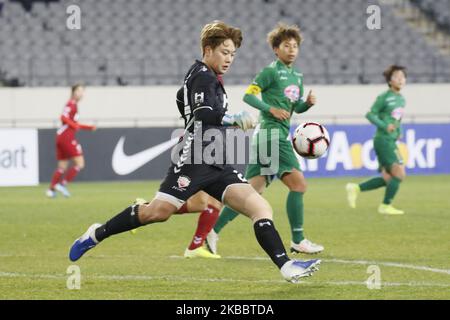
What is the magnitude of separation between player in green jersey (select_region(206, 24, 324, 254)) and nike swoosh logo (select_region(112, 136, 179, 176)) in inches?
450

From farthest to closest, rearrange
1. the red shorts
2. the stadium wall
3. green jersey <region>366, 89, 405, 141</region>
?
the stadium wall < the red shorts < green jersey <region>366, 89, 405, 141</region>

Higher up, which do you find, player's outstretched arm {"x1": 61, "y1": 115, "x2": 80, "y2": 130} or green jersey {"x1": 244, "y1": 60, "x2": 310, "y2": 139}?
green jersey {"x1": 244, "y1": 60, "x2": 310, "y2": 139}

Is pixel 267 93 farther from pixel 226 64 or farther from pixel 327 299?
pixel 327 299

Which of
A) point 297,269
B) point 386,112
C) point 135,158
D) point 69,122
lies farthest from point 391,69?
point 135,158

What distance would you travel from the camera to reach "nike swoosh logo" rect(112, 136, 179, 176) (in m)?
21.0

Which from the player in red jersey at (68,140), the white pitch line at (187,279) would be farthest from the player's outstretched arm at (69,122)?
the white pitch line at (187,279)

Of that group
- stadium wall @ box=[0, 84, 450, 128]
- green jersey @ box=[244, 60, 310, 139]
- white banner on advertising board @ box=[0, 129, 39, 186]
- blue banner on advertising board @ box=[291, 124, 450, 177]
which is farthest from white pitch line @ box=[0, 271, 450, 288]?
stadium wall @ box=[0, 84, 450, 128]

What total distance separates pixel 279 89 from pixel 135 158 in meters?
11.8

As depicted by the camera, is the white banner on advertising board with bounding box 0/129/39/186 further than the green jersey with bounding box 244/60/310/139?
Yes

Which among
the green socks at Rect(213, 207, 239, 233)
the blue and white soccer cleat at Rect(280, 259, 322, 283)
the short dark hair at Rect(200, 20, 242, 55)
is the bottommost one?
the green socks at Rect(213, 207, 239, 233)

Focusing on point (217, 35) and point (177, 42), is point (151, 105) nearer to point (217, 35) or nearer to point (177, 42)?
point (177, 42)

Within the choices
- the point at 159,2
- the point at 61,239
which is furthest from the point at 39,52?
the point at 61,239

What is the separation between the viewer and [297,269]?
6.75 m

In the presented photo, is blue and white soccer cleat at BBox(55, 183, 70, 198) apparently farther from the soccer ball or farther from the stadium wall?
the soccer ball
